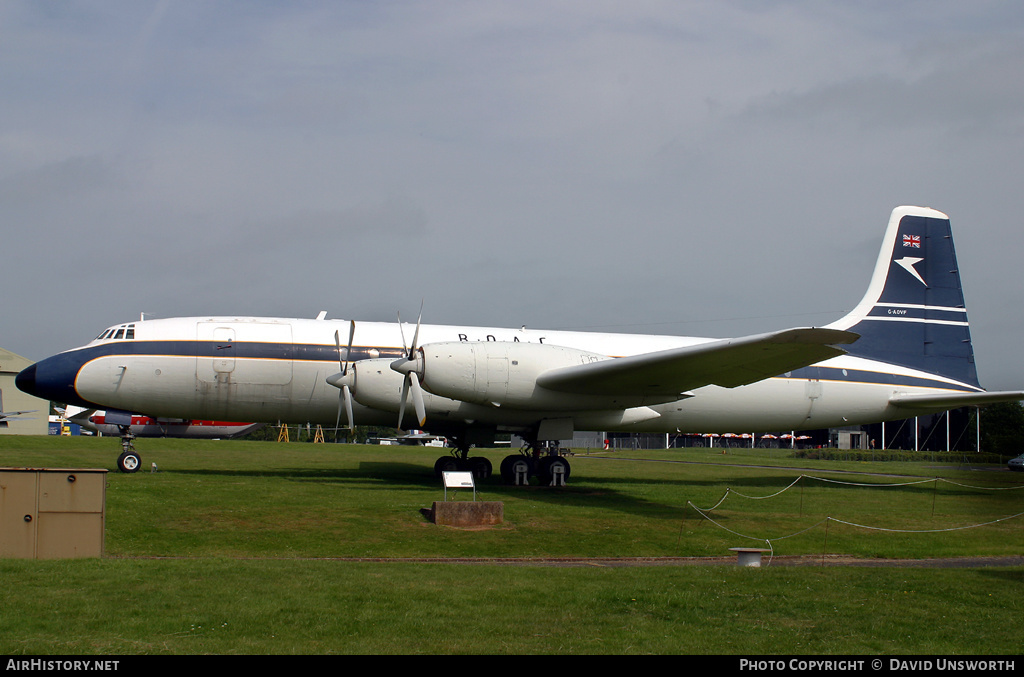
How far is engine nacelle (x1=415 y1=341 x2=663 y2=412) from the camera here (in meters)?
18.9

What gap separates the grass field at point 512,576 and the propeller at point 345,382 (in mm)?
1801

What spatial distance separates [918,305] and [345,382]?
1884cm

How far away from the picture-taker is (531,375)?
64.1 ft

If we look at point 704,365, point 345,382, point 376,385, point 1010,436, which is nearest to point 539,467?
point 376,385

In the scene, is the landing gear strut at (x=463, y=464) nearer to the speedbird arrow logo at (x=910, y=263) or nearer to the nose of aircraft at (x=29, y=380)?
the nose of aircraft at (x=29, y=380)

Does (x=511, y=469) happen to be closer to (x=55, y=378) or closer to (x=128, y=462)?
(x=128, y=462)

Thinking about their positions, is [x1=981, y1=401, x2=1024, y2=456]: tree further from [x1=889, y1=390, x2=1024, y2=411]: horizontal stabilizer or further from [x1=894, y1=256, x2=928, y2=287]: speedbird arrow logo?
[x1=894, y1=256, x2=928, y2=287]: speedbird arrow logo

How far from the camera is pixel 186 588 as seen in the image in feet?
29.6

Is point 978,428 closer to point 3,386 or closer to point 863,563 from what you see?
point 863,563

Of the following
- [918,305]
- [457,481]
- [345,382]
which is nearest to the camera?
[457,481]

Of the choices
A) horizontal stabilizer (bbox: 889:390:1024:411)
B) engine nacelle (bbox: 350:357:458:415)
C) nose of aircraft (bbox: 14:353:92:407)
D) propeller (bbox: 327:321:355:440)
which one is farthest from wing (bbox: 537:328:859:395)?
nose of aircraft (bbox: 14:353:92:407)

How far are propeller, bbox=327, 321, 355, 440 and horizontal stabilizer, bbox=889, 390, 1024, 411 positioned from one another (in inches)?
645

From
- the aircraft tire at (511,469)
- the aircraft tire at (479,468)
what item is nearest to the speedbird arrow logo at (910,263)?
the aircraft tire at (511,469)

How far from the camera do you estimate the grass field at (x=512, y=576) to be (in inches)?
290
